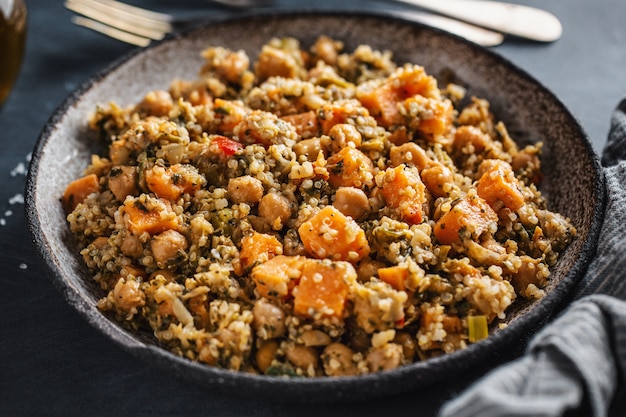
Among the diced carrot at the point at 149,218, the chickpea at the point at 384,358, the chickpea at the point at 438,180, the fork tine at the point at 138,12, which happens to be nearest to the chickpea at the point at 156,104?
the diced carrot at the point at 149,218

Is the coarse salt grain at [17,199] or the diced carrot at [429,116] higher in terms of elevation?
the diced carrot at [429,116]

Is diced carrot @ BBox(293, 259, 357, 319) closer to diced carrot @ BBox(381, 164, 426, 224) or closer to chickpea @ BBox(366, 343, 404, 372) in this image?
chickpea @ BBox(366, 343, 404, 372)

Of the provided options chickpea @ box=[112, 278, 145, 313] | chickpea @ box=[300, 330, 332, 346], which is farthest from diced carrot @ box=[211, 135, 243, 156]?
chickpea @ box=[300, 330, 332, 346]

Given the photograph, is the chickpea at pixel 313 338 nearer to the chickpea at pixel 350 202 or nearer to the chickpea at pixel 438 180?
the chickpea at pixel 350 202

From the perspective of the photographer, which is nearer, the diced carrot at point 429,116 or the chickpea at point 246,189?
the chickpea at point 246,189

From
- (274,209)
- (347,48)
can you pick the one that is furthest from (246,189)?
(347,48)

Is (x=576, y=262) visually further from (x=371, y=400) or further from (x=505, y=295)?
(x=371, y=400)

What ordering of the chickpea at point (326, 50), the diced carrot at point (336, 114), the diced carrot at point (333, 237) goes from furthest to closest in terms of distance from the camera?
the chickpea at point (326, 50), the diced carrot at point (336, 114), the diced carrot at point (333, 237)

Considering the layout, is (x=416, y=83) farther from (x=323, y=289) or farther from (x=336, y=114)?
(x=323, y=289)
